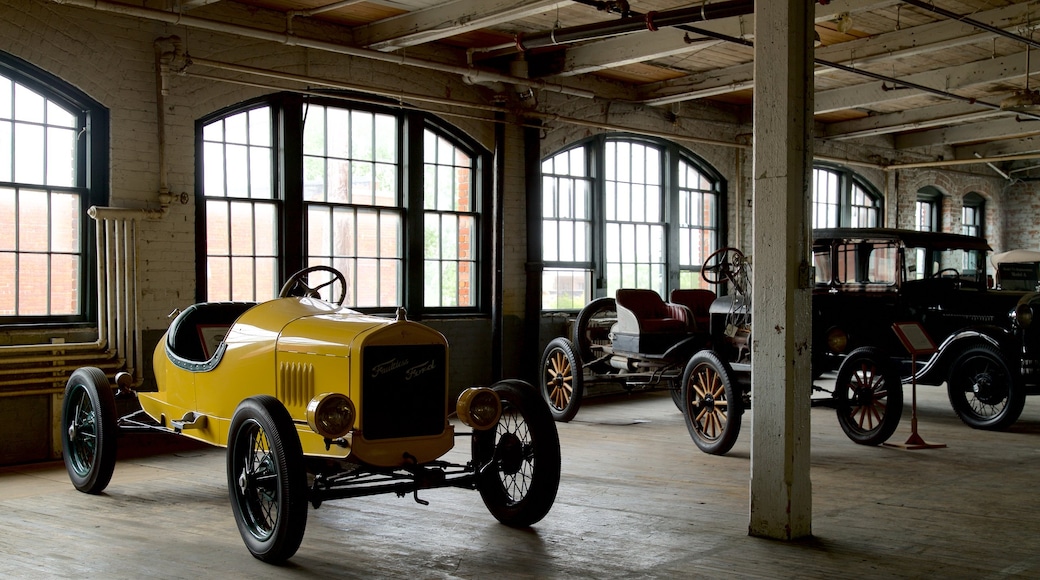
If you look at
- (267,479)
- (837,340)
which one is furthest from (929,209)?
(267,479)

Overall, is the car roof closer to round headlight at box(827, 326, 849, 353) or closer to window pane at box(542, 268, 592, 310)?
round headlight at box(827, 326, 849, 353)

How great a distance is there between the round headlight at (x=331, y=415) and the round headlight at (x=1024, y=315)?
6.56 metres

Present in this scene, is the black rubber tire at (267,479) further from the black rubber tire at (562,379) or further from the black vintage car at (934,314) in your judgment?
the black vintage car at (934,314)

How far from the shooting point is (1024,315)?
858 centimetres

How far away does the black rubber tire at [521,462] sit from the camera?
4914 mm

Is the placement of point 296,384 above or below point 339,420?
above

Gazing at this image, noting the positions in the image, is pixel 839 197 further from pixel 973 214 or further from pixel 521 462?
pixel 521 462

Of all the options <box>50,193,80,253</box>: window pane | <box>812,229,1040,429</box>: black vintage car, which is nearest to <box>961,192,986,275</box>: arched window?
<box>812,229,1040,429</box>: black vintage car

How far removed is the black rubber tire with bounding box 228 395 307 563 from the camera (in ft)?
13.8

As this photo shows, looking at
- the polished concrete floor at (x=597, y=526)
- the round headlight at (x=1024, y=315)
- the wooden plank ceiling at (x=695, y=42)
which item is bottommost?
the polished concrete floor at (x=597, y=526)

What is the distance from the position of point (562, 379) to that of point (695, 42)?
3274mm

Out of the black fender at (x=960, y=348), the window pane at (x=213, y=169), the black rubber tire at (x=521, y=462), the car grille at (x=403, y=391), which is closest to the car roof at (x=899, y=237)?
the black fender at (x=960, y=348)

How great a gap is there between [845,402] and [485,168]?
14.2ft

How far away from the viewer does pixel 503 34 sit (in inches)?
366
